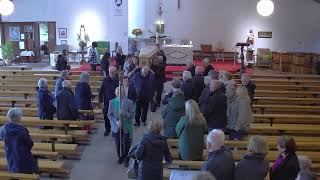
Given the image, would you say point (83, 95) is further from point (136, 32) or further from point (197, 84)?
point (136, 32)

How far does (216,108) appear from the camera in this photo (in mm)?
6410

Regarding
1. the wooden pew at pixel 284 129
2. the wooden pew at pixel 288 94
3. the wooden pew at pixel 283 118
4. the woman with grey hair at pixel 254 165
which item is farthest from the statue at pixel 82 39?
the woman with grey hair at pixel 254 165

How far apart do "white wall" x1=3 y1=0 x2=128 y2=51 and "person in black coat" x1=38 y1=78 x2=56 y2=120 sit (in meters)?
13.5

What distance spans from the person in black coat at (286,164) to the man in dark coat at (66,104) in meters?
4.30

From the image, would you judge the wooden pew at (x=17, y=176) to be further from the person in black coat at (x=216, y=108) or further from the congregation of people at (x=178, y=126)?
the person in black coat at (x=216, y=108)

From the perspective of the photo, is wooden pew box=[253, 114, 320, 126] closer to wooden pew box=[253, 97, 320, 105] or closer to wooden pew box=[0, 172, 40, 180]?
wooden pew box=[253, 97, 320, 105]

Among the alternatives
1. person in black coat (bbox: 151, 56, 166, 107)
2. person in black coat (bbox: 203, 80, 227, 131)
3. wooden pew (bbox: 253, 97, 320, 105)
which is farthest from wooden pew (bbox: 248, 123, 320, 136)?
person in black coat (bbox: 151, 56, 166, 107)

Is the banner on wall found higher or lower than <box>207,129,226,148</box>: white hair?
higher

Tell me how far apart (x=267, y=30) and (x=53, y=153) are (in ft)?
56.0

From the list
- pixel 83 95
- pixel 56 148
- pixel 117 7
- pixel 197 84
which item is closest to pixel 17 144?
pixel 56 148

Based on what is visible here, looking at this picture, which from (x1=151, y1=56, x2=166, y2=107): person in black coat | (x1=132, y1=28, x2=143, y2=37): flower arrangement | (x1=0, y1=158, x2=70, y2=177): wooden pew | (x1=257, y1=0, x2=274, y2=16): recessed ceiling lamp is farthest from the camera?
(x1=132, y1=28, x2=143, y2=37): flower arrangement

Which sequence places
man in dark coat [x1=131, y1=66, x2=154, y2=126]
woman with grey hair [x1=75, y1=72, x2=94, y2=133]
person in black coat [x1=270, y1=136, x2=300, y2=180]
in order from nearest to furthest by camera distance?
person in black coat [x1=270, y1=136, x2=300, y2=180]
woman with grey hair [x1=75, y1=72, x2=94, y2=133]
man in dark coat [x1=131, y1=66, x2=154, y2=126]

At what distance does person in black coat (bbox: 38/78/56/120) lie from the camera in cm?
763

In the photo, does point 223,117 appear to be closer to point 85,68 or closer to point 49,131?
point 49,131
